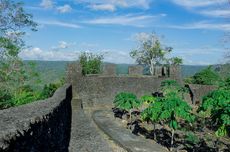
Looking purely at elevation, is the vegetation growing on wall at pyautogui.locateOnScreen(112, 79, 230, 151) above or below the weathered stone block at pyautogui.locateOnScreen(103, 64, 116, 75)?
below

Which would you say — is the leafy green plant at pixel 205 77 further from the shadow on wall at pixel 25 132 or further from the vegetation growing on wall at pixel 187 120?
the shadow on wall at pixel 25 132

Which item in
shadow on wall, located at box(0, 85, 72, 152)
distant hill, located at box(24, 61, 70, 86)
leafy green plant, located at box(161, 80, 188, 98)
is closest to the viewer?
shadow on wall, located at box(0, 85, 72, 152)

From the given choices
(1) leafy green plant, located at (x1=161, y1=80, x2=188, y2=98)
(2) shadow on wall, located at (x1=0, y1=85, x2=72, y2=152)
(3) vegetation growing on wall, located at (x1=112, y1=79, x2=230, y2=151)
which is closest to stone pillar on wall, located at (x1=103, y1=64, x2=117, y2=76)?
(1) leafy green plant, located at (x1=161, y1=80, x2=188, y2=98)

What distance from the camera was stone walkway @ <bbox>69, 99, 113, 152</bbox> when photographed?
12238 mm

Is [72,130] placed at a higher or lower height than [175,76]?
lower

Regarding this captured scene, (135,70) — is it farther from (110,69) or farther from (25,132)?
(25,132)

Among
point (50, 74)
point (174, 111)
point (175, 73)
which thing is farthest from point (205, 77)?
point (50, 74)

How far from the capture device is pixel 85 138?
13.6m

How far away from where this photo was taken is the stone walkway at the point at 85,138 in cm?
1224

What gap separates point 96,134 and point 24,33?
11.2m

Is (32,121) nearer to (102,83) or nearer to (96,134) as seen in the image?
(96,134)

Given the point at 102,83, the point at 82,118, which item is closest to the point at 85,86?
the point at 102,83

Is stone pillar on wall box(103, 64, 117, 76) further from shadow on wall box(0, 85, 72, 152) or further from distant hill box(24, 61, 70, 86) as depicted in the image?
shadow on wall box(0, 85, 72, 152)

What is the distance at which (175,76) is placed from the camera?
87.6 feet
